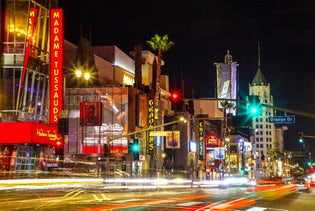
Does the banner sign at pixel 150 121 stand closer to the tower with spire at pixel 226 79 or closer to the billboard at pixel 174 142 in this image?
the billboard at pixel 174 142

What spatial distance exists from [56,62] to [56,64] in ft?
0.78

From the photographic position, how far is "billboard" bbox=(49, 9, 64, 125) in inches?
1998

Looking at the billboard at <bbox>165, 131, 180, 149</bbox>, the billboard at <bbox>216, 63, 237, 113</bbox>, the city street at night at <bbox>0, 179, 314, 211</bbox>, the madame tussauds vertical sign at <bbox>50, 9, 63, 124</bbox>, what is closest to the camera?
the city street at night at <bbox>0, 179, 314, 211</bbox>

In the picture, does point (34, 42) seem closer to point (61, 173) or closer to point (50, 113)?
point (50, 113)

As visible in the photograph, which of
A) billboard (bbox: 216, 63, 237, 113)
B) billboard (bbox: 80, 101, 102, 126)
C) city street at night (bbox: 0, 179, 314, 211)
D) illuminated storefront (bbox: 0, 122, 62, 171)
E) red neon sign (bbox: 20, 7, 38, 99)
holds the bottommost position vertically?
city street at night (bbox: 0, 179, 314, 211)

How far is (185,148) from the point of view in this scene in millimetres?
93750

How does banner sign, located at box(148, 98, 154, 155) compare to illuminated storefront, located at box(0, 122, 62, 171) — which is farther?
banner sign, located at box(148, 98, 154, 155)

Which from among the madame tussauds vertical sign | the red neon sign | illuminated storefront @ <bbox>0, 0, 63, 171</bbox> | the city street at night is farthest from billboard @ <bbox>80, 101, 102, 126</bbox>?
the city street at night

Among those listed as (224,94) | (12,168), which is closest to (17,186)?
(12,168)

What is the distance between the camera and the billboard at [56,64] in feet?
167

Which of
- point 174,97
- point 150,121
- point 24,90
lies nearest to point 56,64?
point 24,90

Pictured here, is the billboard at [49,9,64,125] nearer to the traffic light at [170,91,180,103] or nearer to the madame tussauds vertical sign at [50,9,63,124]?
the madame tussauds vertical sign at [50,9,63,124]

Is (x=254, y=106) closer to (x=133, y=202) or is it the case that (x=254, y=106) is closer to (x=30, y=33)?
(x=133, y=202)

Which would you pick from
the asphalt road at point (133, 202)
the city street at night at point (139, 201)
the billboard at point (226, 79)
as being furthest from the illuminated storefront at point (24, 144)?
the billboard at point (226, 79)
